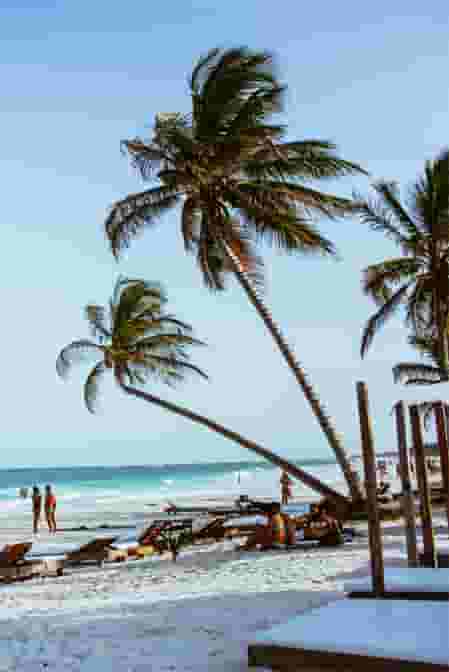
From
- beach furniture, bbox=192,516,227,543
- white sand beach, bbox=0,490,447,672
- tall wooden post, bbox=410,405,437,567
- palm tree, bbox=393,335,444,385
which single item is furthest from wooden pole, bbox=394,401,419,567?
palm tree, bbox=393,335,444,385

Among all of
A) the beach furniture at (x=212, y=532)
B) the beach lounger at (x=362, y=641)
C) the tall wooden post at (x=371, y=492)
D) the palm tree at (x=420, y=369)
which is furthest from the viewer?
the palm tree at (x=420, y=369)

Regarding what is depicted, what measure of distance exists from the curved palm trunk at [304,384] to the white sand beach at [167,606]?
3.78ft

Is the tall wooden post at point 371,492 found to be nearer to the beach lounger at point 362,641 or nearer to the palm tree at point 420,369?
the beach lounger at point 362,641

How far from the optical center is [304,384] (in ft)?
40.7

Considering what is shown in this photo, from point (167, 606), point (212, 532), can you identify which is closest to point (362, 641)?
point (167, 606)

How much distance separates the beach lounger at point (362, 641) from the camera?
3.87 metres

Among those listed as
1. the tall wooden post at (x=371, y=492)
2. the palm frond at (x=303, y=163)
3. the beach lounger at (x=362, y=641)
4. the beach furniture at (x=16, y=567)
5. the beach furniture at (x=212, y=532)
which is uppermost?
the palm frond at (x=303, y=163)

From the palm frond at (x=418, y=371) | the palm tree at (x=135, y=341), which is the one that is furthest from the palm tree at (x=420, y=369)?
the palm tree at (x=135, y=341)

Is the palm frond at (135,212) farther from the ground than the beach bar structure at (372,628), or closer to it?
farther from the ground

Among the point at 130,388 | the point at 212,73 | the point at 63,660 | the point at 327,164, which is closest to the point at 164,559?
the point at 130,388

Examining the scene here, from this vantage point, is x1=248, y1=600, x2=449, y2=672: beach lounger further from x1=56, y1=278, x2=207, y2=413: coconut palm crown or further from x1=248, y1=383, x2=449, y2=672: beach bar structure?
x1=56, y1=278, x2=207, y2=413: coconut palm crown

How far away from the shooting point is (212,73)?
12969mm

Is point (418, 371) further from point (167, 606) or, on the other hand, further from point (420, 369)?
point (167, 606)

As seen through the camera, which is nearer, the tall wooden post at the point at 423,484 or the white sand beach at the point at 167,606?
the white sand beach at the point at 167,606
